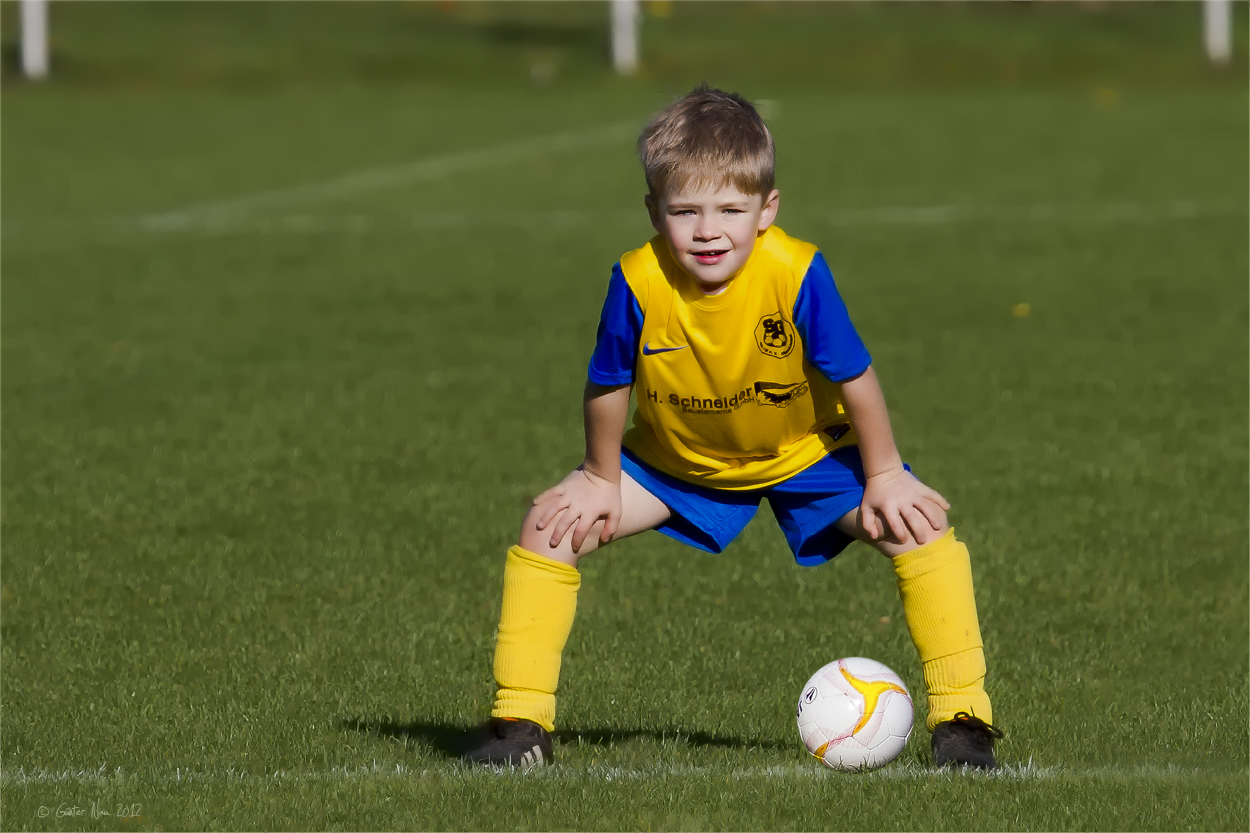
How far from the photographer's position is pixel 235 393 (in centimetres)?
876

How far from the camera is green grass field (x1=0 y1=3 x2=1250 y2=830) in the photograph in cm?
408

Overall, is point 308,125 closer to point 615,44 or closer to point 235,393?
point 615,44

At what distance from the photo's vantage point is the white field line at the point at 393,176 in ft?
Result: 50.6

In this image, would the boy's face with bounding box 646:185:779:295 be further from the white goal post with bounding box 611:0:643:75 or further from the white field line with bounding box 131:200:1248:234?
the white goal post with bounding box 611:0:643:75

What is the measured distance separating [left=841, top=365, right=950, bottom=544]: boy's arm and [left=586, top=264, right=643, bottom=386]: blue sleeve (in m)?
0.46

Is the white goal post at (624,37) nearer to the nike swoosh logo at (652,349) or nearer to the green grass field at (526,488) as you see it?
the green grass field at (526,488)

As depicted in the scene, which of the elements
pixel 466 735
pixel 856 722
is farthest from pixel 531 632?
pixel 856 722

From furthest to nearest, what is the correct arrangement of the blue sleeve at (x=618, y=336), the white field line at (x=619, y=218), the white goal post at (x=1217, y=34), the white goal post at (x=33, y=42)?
the white goal post at (x=1217, y=34) → the white goal post at (x=33, y=42) → the white field line at (x=619, y=218) → the blue sleeve at (x=618, y=336)

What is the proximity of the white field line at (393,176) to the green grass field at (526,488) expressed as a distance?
86 mm

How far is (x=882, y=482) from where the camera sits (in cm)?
404

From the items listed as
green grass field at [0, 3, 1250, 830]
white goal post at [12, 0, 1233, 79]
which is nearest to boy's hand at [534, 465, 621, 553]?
green grass field at [0, 3, 1250, 830]

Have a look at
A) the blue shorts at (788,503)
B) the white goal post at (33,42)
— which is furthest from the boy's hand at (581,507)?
the white goal post at (33,42)

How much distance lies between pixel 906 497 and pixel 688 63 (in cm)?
2354

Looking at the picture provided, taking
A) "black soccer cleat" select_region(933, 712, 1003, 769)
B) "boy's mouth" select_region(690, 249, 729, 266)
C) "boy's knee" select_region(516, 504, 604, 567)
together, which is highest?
"boy's mouth" select_region(690, 249, 729, 266)
